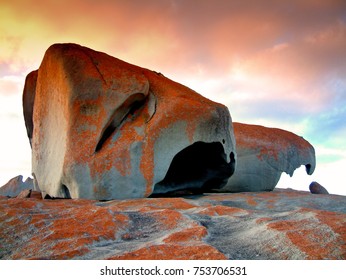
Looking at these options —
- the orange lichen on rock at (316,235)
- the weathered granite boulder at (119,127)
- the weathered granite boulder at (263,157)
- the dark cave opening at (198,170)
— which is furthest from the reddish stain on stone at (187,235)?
the weathered granite boulder at (263,157)

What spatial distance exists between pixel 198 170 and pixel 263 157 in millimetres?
4091

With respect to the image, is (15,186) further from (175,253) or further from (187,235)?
(175,253)

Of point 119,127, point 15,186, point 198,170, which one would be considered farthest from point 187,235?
point 15,186

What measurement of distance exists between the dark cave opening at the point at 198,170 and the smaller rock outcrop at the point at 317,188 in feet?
21.6

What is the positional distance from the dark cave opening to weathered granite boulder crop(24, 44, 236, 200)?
0.04m

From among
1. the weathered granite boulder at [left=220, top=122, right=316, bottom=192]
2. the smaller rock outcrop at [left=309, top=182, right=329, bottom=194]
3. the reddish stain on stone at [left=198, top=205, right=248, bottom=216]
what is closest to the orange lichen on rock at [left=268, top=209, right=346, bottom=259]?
the reddish stain on stone at [left=198, top=205, right=248, bottom=216]

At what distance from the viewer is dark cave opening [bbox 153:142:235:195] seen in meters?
7.75

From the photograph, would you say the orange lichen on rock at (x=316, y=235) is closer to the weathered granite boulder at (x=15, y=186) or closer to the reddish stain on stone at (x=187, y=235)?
the reddish stain on stone at (x=187, y=235)

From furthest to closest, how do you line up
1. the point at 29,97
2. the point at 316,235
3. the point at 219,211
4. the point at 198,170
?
the point at 29,97 < the point at 198,170 < the point at 219,211 < the point at 316,235

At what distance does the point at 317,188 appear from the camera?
13.5 m

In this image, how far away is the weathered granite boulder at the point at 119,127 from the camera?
21.1 feet

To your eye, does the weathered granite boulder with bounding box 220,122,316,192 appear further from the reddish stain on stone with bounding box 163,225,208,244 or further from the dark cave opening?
→ the reddish stain on stone with bounding box 163,225,208,244

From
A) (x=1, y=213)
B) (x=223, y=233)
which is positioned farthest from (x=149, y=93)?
(x=223, y=233)

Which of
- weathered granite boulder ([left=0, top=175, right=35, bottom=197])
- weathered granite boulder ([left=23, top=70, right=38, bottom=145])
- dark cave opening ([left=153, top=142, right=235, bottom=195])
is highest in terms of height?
weathered granite boulder ([left=23, top=70, right=38, bottom=145])
